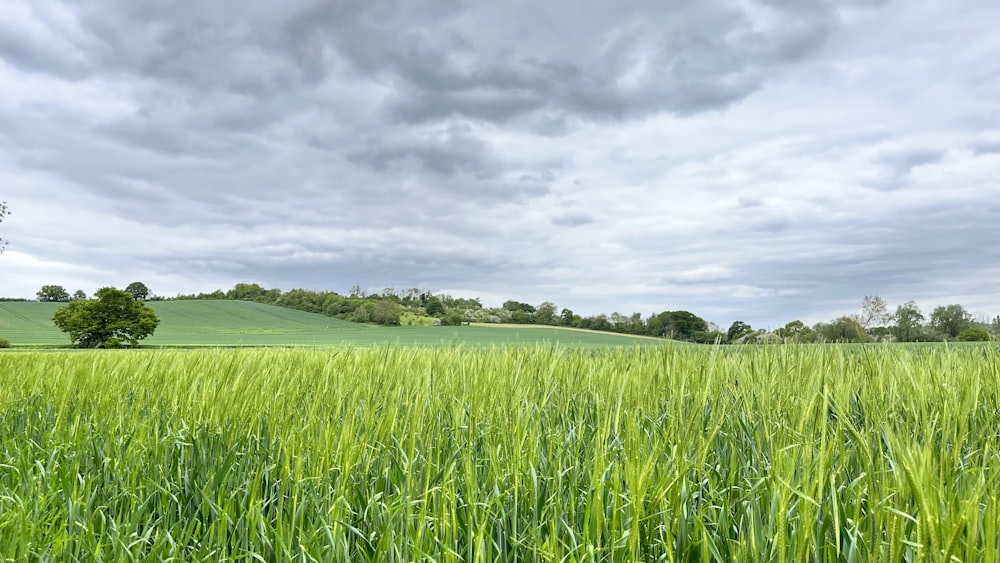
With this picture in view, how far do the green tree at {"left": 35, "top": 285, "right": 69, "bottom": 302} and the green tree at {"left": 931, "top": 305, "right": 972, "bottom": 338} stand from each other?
7186 cm

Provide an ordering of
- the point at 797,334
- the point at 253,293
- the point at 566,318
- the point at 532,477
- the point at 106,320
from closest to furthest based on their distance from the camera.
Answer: the point at 532,477
the point at 797,334
the point at 106,320
the point at 566,318
the point at 253,293

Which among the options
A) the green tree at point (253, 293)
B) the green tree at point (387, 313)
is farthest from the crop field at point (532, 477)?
the green tree at point (253, 293)

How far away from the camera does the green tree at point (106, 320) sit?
28.9m

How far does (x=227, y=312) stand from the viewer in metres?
52.8

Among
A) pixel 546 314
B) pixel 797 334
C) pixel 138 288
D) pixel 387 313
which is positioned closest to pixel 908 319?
pixel 797 334

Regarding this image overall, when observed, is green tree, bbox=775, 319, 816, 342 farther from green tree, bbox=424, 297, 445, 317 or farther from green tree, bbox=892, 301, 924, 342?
green tree, bbox=424, 297, 445, 317

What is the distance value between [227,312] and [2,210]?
1114 inches

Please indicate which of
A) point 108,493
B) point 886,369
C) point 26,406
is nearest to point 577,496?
point 108,493

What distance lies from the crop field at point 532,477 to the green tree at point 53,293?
223 ft

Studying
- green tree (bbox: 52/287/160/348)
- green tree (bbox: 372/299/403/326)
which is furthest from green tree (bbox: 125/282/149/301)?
green tree (bbox: 52/287/160/348)

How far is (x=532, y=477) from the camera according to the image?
2047mm

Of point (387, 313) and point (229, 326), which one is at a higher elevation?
point (387, 313)

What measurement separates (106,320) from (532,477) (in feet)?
115

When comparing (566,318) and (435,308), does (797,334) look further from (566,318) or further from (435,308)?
(435,308)
